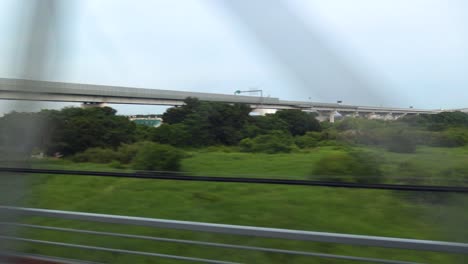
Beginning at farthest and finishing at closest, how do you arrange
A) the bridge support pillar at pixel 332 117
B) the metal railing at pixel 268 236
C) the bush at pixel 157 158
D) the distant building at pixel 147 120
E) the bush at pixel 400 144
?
the bush at pixel 157 158 < the distant building at pixel 147 120 < the bridge support pillar at pixel 332 117 < the bush at pixel 400 144 < the metal railing at pixel 268 236

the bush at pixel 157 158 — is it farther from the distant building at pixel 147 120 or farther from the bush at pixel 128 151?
the distant building at pixel 147 120

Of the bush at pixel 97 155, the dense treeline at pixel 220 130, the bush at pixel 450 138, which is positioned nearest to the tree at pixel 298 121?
the dense treeline at pixel 220 130

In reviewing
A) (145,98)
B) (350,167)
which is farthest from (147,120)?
(350,167)

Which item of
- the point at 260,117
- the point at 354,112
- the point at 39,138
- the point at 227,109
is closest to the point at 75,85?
the point at 39,138

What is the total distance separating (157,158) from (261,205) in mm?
1378

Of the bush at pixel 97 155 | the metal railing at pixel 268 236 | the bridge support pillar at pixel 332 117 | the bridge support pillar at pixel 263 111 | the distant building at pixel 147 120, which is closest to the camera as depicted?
the metal railing at pixel 268 236

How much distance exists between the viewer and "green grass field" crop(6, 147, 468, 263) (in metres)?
3.79

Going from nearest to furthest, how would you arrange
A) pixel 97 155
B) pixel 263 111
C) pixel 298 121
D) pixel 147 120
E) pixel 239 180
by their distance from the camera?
pixel 298 121
pixel 263 111
pixel 239 180
pixel 147 120
pixel 97 155

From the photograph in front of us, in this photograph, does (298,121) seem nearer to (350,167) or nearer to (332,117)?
(332,117)

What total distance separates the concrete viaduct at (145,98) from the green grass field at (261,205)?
402mm

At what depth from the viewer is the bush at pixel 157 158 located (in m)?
5.30

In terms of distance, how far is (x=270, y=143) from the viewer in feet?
15.9

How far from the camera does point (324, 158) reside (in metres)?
4.48

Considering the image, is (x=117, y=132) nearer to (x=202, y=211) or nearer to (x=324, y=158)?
(x=202, y=211)
